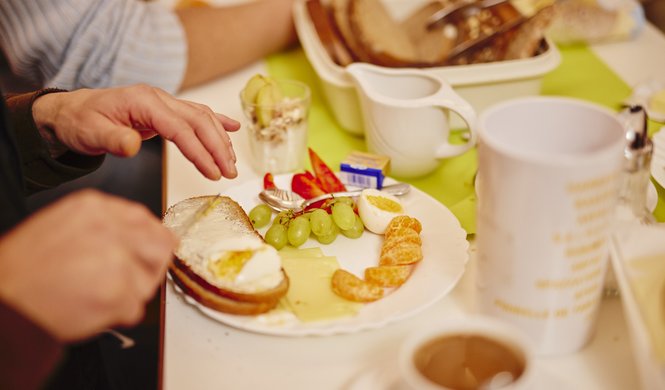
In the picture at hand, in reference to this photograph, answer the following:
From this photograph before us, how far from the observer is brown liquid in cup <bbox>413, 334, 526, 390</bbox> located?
553mm

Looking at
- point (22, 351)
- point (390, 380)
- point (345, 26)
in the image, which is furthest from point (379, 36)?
point (22, 351)

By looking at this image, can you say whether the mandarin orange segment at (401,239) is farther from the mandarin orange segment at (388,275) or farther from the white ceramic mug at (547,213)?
the white ceramic mug at (547,213)

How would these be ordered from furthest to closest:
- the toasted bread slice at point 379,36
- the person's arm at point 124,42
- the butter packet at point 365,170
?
the person's arm at point 124,42 < the toasted bread slice at point 379,36 < the butter packet at point 365,170

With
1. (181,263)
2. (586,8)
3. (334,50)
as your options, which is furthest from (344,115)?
(586,8)

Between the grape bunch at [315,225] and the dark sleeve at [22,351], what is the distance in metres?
0.36

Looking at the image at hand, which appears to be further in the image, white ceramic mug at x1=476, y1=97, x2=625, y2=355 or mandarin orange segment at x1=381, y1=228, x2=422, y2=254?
mandarin orange segment at x1=381, y1=228, x2=422, y2=254

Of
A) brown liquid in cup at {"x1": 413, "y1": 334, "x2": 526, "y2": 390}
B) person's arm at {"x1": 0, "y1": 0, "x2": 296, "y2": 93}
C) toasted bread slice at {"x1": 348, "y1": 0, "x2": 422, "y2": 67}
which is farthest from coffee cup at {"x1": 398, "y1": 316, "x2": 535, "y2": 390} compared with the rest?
person's arm at {"x1": 0, "y1": 0, "x2": 296, "y2": 93}

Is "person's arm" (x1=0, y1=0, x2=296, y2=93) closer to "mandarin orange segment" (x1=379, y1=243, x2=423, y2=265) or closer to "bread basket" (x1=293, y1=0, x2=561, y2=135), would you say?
"bread basket" (x1=293, y1=0, x2=561, y2=135)

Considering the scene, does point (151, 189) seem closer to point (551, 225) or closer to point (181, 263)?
point (181, 263)

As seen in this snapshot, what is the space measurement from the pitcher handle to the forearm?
0.55 metres

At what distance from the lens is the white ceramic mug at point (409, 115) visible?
98 centimetres

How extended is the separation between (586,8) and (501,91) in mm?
429

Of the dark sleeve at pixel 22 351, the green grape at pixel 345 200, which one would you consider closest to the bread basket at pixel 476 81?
the green grape at pixel 345 200

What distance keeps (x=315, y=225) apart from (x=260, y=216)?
84mm
